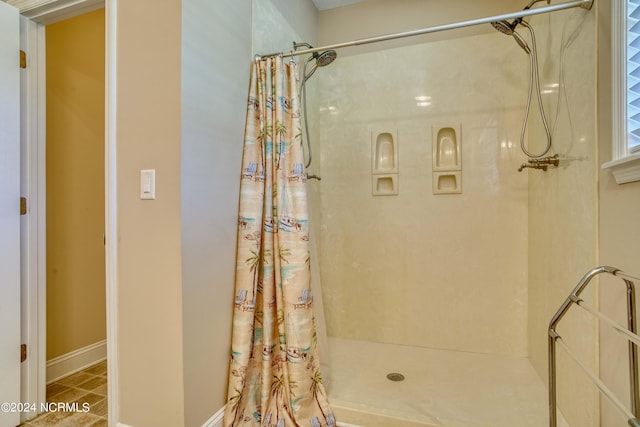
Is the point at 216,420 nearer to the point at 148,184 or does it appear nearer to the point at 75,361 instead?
the point at 148,184

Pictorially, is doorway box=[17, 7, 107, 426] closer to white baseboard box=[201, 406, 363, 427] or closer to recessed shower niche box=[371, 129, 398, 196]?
white baseboard box=[201, 406, 363, 427]

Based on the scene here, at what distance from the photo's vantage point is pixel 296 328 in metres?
1.53

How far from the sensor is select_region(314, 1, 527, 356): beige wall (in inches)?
88.0

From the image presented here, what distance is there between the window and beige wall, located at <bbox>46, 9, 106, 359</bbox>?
2852mm

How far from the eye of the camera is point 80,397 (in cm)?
180

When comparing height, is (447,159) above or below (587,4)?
below

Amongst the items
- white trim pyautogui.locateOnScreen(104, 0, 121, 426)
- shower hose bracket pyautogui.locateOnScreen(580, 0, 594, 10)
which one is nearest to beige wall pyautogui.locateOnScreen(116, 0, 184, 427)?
white trim pyautogui.locateOnScreen(104, 0, 121, 426)

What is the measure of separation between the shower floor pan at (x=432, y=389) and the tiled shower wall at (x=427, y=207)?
0.21m

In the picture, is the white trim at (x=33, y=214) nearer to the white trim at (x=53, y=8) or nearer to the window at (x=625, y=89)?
the white trim at (x=53, y=8)

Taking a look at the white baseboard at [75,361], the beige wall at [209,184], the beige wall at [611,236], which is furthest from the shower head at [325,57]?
the white baseboard at [75,361]

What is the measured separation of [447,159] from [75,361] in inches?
116

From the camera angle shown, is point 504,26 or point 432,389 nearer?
point 504,26

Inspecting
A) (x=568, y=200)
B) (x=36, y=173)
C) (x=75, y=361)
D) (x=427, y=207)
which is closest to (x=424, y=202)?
(x=427, y=207)

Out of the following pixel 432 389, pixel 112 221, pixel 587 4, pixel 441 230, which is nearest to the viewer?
pixel 587 4
